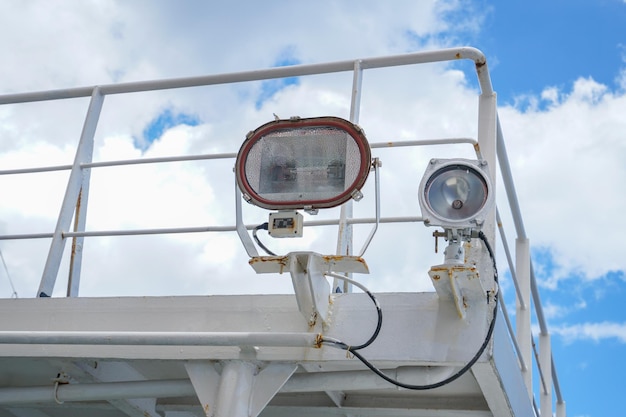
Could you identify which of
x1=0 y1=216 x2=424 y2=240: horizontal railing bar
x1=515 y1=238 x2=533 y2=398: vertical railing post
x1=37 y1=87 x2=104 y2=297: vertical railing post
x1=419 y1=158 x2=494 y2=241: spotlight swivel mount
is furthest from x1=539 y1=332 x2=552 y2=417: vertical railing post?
x1=37 y1=87 x2=104 y2=297: vertical railing post

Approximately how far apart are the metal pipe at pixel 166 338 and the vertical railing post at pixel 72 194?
621 mm

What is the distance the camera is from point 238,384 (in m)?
3.28

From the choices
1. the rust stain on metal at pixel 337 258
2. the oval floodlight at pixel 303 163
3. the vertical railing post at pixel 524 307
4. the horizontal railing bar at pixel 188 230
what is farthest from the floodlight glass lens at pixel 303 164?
the vertical railing post at pixel 524 307

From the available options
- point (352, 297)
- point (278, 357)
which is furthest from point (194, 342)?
point (352, 297)

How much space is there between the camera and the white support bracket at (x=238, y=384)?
326 cm

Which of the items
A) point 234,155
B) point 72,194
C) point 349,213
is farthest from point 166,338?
point 72,194

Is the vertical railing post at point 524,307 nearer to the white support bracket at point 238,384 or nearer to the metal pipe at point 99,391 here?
the white support bracket at point 238,384

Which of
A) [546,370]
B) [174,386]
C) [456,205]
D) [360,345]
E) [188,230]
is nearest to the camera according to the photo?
[456,205]

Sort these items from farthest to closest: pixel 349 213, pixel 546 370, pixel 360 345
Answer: pixel 546 370
pixel 349 213
pixel 360 345

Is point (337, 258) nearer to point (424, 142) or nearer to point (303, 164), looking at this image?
point (303, 164)

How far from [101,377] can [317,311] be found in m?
1.35

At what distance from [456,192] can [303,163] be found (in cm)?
56

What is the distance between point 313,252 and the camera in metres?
3.05

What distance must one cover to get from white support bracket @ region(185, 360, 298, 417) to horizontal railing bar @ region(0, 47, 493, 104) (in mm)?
1371
